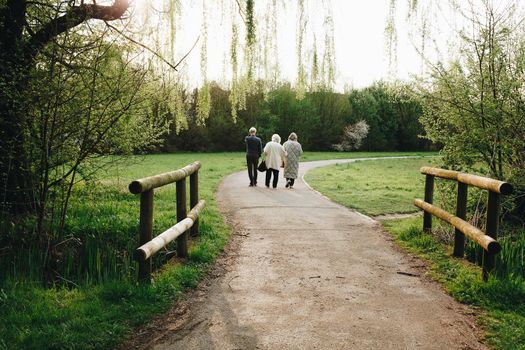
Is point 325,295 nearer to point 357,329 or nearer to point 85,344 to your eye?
point 357,329

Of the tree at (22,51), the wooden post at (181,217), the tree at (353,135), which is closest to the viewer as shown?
the tree at (22,51)

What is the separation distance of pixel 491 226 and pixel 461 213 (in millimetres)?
1018

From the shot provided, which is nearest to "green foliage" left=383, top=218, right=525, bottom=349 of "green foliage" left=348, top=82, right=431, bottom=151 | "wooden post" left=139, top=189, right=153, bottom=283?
"wooden post" left=139, top=189, right=153, bottom=283

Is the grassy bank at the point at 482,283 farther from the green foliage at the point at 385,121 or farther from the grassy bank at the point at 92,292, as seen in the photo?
the green foliage at the point at 385,121

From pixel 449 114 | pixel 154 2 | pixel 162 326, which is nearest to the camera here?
pixel 162 326

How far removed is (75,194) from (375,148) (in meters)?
50.3

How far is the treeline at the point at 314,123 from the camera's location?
150 feet

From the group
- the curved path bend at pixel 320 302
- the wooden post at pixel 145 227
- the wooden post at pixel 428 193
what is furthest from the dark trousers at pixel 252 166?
the wooden post at pixel 145 227

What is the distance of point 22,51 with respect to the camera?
22.8 feet

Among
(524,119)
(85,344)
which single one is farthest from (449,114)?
(85,344)

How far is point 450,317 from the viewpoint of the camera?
4523 mm

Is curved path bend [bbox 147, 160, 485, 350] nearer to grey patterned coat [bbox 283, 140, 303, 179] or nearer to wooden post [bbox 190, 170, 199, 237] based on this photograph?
wooden post [bbox 190, 170, 199, 237]

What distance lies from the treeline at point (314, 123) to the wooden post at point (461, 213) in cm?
3483

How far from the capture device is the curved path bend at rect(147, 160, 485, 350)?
3.98 meters
